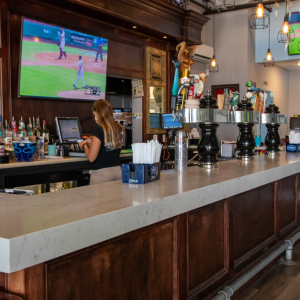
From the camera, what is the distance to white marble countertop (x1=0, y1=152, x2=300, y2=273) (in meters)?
1.10

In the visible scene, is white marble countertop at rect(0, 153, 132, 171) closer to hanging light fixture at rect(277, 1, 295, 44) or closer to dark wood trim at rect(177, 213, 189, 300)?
dark wood trim at rect(177, 213, 189, 300)

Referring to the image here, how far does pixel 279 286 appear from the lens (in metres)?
2.65

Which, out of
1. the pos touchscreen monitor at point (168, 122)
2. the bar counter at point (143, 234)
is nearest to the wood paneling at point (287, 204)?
the bar counter at point (143, 234)

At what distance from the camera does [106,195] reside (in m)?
1.72

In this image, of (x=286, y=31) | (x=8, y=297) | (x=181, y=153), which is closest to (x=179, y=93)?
(x=181, y=153)

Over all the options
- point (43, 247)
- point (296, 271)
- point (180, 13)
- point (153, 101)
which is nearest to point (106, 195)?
point (43, 247)

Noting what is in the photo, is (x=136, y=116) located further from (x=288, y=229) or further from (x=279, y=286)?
(x=279, y=286)

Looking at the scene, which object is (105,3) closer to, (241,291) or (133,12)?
(133,12)

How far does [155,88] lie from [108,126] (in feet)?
10.8

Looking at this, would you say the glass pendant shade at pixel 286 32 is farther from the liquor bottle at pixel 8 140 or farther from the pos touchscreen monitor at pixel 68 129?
the liquor bottle at pixel 8 140

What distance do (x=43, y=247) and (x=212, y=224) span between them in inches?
50.5

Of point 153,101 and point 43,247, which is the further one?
point 153,101

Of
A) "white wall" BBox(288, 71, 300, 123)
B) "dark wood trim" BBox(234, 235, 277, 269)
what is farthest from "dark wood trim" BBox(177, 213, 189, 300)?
"white wall" BBox(288, 71, 300, 123)

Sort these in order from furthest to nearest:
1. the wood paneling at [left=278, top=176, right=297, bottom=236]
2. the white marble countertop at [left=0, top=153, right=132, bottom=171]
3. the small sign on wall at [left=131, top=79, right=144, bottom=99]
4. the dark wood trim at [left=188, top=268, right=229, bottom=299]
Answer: the small sign on wall at [left=131, top=79, right=144, bottom=99] → the white marble countertop at [left=0, top=153, right=132, bottom=171] → the wood paneling at [left=278, top=176, right=297, bottom=236] → the dark wood trim at [left=188, top=268, right=229, bottom=299]
